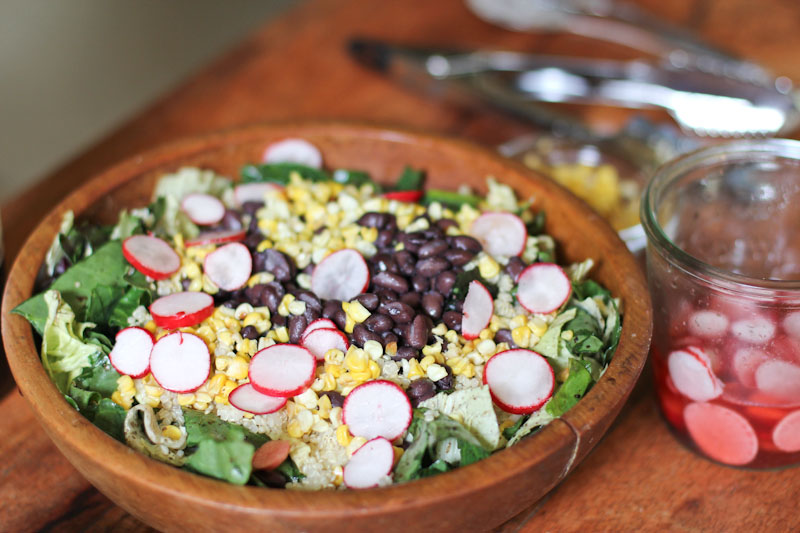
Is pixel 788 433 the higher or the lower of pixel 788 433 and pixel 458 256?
the lower

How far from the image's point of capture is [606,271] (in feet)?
5.52

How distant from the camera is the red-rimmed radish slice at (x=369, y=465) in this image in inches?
51.3

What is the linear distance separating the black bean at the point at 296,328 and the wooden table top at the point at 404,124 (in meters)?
0.48

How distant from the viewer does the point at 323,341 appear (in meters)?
1.53

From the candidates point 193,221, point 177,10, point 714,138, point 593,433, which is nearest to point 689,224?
point 593,433

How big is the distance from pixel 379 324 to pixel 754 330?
74 cm

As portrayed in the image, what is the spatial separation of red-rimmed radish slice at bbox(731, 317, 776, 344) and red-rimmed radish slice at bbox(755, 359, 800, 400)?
0.05 meters

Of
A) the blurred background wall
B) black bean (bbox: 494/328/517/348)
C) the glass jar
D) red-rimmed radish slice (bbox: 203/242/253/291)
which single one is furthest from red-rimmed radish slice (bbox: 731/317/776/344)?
the blurred background wall

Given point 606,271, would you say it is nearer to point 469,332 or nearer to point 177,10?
point 469,332

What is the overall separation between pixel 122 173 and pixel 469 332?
3.10 ft

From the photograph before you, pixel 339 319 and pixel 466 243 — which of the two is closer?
pixel 339 319

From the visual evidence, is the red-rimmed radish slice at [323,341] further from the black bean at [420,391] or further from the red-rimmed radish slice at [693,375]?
the red-rimmed radish slice at [693,375]

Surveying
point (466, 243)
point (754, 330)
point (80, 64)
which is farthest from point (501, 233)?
point (80, 64)

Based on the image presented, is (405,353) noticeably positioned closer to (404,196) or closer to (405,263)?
(405,263)
